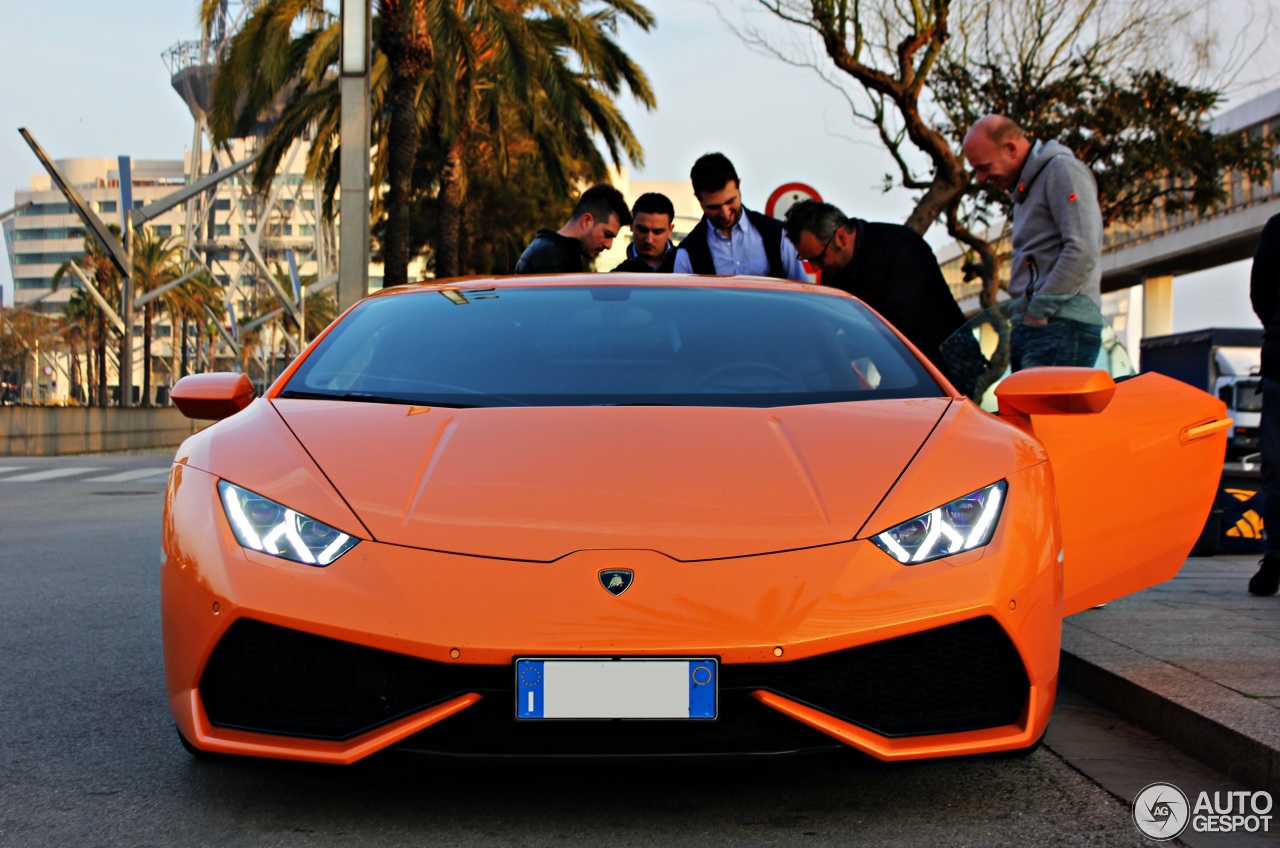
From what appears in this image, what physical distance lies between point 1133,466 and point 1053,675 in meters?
1.12

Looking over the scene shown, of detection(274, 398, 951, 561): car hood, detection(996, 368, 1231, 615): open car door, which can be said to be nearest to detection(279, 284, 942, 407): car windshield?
detection(274, 398, 951, 561): car hood

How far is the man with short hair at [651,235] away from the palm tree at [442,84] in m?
14.4

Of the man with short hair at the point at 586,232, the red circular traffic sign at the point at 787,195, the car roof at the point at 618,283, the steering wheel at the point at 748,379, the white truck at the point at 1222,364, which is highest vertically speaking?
the red circular traffic sign at the point at 787,195

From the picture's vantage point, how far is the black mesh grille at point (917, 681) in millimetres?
2912

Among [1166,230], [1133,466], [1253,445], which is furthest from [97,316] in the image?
[1133,466]

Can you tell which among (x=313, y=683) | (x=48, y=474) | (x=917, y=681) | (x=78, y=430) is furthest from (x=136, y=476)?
(x=917, y=681)

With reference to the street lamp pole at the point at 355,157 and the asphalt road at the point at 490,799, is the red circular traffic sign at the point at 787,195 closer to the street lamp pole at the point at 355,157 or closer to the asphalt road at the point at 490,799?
the street lamp pole at the point at 355,157

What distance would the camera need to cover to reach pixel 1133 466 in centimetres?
411

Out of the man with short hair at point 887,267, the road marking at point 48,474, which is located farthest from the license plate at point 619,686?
the road marking at point 48,474

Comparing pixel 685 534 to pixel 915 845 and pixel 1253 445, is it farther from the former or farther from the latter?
pixel 1253 445

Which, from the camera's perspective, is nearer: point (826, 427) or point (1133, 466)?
point (826, 427)

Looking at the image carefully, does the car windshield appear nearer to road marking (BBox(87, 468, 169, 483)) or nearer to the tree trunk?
road marking (BBox(87, 468, 169, 483))

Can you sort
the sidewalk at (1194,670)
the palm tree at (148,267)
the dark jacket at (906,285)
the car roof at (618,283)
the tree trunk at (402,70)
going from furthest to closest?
the palm tree at (148,267) → the tree trunk at (402,70) → the dark jacket at (906,285) → the car roof at (618,283) → the sidewalk at (1194,670)

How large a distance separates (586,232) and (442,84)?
55.0 feet
